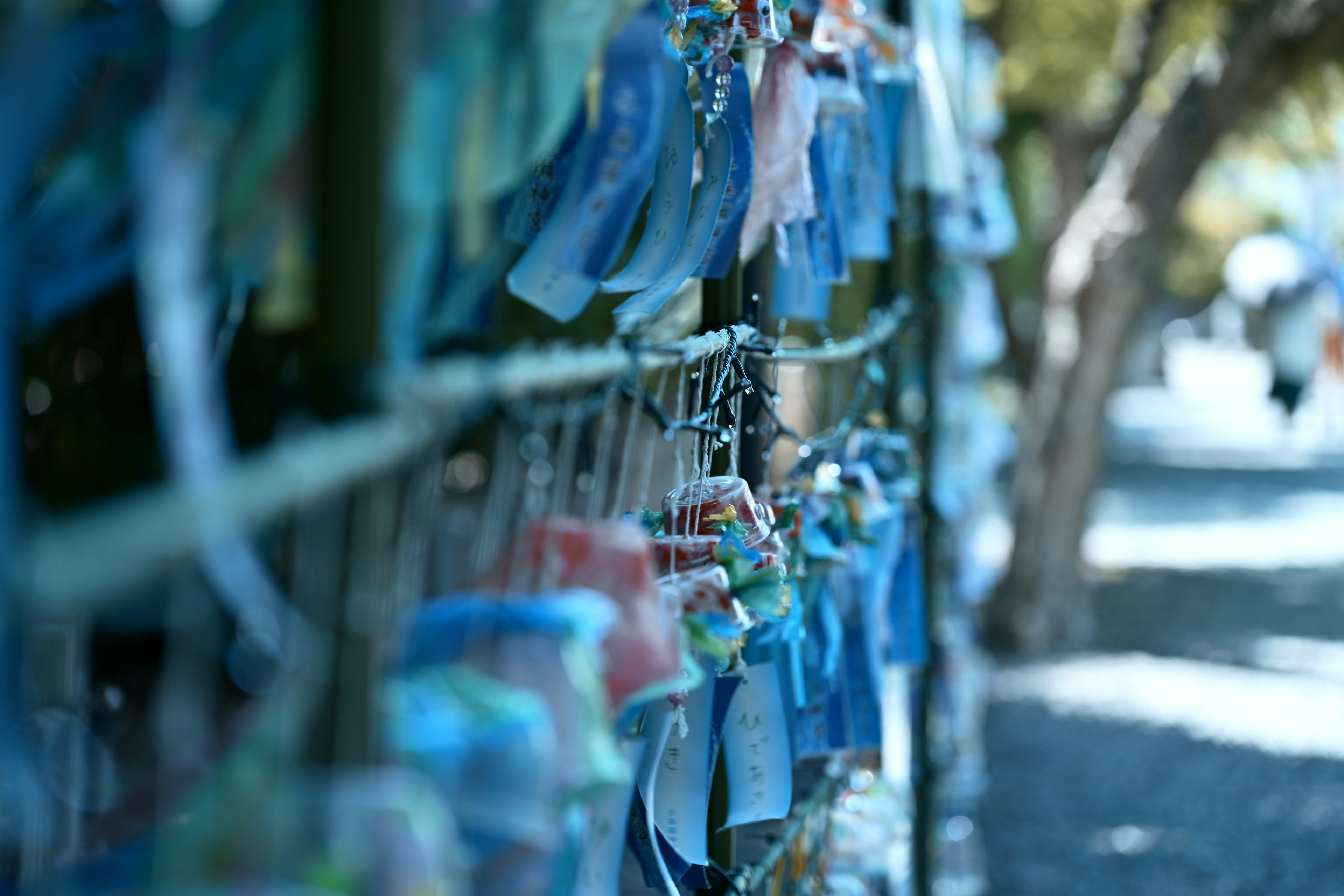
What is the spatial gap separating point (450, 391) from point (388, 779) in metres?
0.20

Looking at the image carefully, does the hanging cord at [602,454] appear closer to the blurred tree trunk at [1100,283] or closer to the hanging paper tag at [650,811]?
the hanging paper tag at [650,811]

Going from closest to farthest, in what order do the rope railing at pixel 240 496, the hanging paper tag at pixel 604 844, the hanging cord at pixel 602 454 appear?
1. the rope railing at pixel 240 496
2. the hanging paper tag at pixel 604 844
3. the hanging cord at pixel 602 454

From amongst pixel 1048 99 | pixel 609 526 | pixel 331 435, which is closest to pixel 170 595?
pixel 331 435

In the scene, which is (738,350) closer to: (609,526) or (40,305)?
(609,526)

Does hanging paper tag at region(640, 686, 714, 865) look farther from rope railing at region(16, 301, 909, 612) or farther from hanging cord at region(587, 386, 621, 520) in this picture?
rope railing at region(16, 301, 909, 612)

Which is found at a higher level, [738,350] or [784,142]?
[784,142]

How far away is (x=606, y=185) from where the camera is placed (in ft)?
3.39

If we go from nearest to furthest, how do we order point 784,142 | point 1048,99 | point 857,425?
point 784,142
point 857,425
point 1048,99

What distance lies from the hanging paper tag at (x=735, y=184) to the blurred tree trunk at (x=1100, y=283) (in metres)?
5.40

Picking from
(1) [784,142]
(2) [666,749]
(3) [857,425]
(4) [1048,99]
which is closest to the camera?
(2) [666,749]

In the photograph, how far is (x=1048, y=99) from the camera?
8047mm

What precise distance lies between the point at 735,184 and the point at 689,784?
24.4 inches

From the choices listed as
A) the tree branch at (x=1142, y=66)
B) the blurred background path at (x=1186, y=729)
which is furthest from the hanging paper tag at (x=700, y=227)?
the tree branch at (x=1142, y=66)

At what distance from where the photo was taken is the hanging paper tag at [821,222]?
1.76 metres
